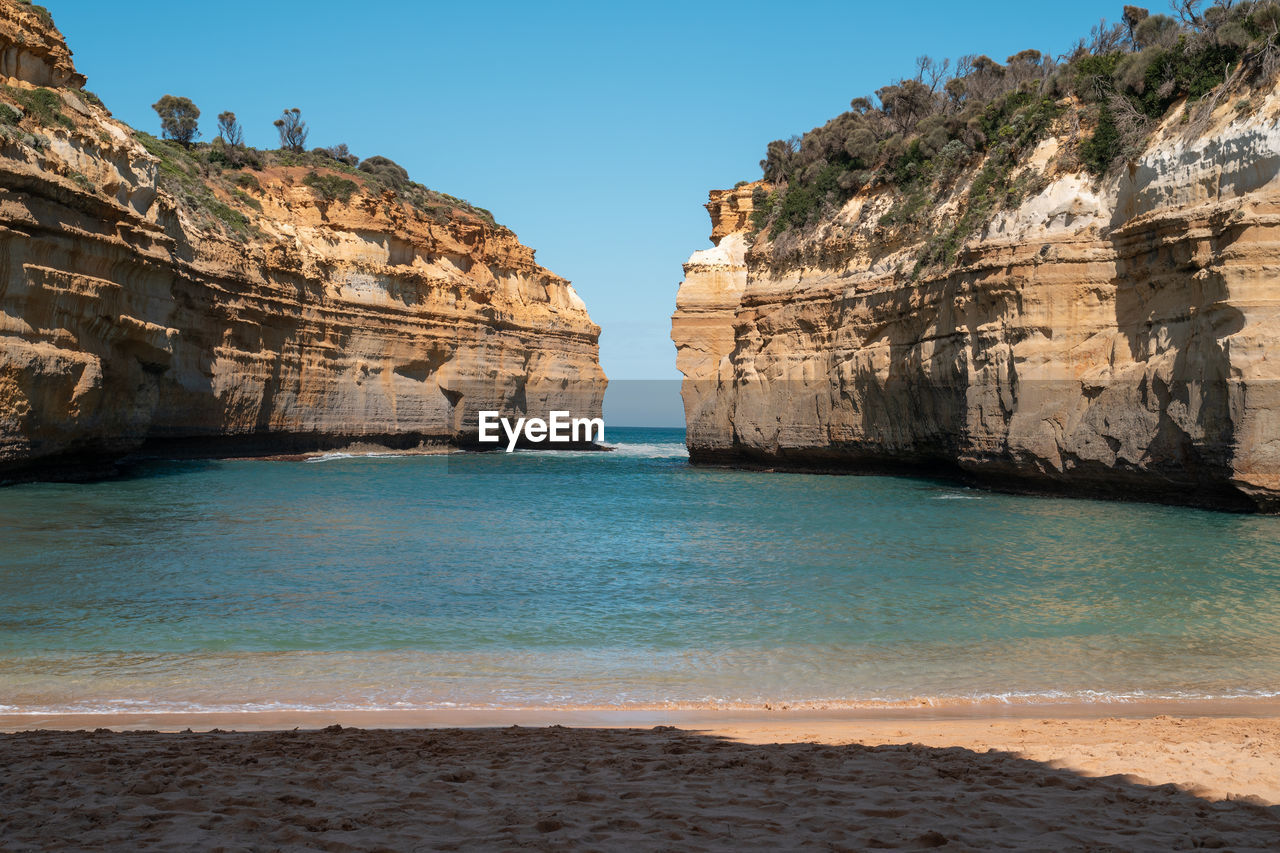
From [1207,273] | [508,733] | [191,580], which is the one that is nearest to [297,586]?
[191,580]

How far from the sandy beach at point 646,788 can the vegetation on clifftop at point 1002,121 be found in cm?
1793

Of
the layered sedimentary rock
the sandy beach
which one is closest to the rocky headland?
the layered sedimentary rock

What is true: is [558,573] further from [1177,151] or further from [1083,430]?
[1177,151]

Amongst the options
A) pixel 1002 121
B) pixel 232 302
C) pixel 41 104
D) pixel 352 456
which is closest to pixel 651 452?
pixel 352 456

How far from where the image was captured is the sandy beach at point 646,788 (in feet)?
12.2

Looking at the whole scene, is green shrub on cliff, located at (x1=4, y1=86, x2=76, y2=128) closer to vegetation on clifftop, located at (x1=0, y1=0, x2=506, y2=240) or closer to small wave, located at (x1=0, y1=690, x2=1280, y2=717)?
vegetation on clifftop, located at (x1=0, y1=0, x2=506, y2=240)

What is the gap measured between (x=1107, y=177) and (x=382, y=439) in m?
31.1

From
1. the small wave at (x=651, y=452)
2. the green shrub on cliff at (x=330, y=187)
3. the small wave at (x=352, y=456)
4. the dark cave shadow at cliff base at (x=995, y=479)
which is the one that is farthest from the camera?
the small wave at (x=651, y=452)

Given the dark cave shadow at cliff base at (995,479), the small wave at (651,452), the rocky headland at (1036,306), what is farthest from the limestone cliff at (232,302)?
the rocky headland at (1036,306)

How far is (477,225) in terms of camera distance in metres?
47.6

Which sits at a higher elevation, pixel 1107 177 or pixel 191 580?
pixel 1107 177

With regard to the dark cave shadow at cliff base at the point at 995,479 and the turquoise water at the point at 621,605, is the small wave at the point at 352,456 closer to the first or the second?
the dark cave shadow at cliff base at the point at 995,479

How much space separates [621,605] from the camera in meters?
10.2

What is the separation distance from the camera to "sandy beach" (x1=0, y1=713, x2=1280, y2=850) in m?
3.71
